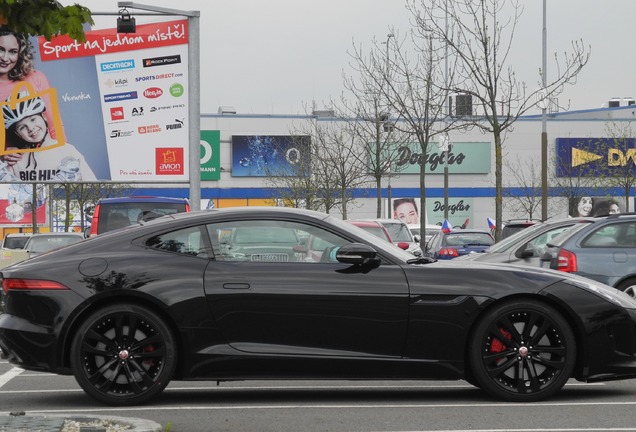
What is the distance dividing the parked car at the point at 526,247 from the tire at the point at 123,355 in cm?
789

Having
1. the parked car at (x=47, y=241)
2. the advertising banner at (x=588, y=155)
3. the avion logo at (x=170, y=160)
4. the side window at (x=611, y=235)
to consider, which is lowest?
the parked car at (x=47, y=241)

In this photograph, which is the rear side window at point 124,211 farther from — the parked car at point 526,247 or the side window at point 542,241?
the side window at point 542,241

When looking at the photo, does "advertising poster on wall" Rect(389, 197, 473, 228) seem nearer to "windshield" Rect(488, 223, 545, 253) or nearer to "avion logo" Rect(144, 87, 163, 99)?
"avion logo" Rect(144, 87, 163, 99)

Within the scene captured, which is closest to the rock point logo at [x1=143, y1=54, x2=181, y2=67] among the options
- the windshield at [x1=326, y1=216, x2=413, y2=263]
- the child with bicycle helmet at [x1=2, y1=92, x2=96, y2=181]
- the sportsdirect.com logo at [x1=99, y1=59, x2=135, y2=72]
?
the sportsdirect.com logo at [x1=99, y1=59, x2=135, y2=72]

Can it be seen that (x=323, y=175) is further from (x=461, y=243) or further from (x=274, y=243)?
(x=274, y=243)

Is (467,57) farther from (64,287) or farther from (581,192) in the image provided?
(581,192)

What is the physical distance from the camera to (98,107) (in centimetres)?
2591

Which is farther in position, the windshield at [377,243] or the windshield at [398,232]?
the windshield at [398,232]

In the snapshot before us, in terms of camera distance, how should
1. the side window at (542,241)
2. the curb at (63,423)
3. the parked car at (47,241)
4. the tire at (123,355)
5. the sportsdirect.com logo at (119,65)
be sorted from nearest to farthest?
the curb at (63,423)
the tire at (123,355)
the side window at (542,241)
the sportsdirect.com logo at (119,65)
the parked car at (47,241)

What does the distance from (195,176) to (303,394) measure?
15015 millimetres

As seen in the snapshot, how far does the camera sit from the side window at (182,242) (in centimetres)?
860

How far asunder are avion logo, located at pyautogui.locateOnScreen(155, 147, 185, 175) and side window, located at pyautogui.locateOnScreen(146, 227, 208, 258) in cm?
1705

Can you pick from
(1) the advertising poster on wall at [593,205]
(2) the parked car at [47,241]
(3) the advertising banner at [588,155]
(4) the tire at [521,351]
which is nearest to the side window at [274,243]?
(4) the tire at [521,351]

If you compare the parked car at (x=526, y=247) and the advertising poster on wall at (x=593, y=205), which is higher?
the parked car at (x=526, y=247)
